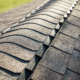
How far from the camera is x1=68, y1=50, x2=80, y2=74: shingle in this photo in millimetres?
3355

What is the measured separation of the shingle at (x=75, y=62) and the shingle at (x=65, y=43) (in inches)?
8.6

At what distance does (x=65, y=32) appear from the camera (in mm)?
4688

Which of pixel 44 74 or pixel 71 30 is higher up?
pixel 71 30

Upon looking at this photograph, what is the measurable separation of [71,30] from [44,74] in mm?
2853

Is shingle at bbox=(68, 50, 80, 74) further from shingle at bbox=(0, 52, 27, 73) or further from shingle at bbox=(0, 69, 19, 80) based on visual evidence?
shingle at bbox=(0, 69, 19, 80)

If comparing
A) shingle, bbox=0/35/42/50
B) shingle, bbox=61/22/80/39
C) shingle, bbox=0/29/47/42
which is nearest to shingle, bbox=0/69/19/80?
shingle, bbox=0/35/42/50

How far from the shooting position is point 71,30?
490 cm

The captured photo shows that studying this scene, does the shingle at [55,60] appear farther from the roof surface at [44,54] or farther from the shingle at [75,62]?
the shingle at [75,62]

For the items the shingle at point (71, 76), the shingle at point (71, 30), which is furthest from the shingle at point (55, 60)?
the shingle at point (71, 30)

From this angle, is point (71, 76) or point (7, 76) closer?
point (7, 76)

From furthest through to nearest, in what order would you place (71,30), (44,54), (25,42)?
(71,30) < (25,42) < (44,54)

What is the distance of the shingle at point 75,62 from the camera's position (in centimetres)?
336

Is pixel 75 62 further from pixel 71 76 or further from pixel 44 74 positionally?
pixel 44 74

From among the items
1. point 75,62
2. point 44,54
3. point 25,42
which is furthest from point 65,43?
point 25,42
